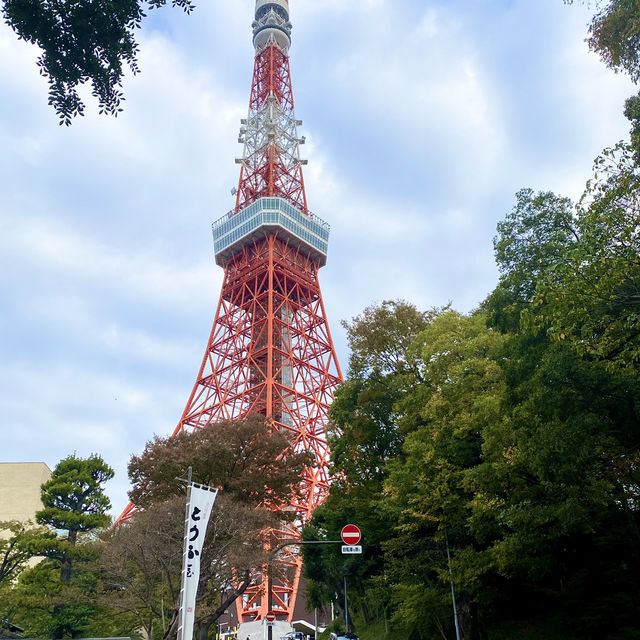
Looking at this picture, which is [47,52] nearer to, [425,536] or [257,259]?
[425,536]

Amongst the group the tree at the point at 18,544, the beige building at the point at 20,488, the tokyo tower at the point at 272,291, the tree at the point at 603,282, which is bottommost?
the tree at the point at 18,544

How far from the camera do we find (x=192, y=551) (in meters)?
11.5

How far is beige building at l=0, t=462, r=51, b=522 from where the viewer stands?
150ft

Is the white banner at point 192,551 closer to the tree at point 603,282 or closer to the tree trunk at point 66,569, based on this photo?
the tree at point 603,282

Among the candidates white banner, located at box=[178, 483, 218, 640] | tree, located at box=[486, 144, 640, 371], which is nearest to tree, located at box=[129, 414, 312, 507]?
white banner, located at box=[178, 483, 218, 640]

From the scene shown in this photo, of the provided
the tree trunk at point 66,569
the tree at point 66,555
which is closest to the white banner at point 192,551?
the tree at point 66,555

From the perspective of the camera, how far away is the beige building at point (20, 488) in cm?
4559

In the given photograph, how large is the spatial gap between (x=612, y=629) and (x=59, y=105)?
1499 cm

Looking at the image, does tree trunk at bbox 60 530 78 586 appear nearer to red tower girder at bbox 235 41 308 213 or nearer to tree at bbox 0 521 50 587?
tree at bbox 0 521 50 587

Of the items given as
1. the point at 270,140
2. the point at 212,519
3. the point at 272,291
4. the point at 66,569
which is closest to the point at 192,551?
A: the point at 212,519

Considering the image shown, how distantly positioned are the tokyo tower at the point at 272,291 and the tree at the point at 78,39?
3018 cm

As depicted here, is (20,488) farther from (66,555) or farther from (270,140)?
(270,140)

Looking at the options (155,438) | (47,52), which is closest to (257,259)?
(155,438)

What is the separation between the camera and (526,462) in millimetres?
12281
